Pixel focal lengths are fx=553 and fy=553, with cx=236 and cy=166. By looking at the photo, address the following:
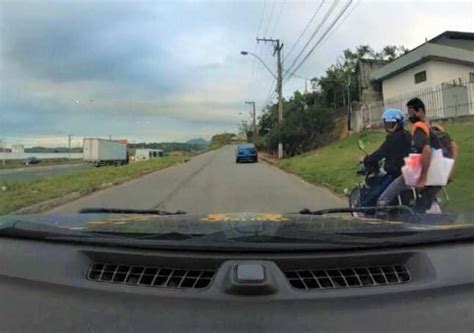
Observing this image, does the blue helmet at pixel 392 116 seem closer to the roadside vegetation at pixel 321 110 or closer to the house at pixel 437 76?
the house at pixel 437 76

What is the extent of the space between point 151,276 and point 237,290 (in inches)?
16.0

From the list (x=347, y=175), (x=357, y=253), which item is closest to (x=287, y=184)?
(x=347, y=175)

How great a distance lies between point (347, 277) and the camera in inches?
87.4

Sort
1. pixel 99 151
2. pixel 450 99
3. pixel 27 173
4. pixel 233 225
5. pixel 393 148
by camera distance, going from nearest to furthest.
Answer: pixel 233 225, pixel 393 148, pixel 450 99, pixel 27 173, pixel 99 151

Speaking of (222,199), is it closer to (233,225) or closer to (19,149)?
(233,225)

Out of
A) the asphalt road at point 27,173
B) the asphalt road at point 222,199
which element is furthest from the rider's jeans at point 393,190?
the asphalt road at point 27,173

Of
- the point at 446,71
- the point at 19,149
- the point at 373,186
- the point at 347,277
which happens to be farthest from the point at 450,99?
the point at 19,149

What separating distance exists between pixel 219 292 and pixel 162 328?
0.24 m

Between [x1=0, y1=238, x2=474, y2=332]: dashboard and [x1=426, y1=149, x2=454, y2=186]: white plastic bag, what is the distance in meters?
3.59

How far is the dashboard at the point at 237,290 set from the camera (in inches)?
79.4

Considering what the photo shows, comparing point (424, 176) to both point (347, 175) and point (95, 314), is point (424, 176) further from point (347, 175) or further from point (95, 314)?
point (347, 175)

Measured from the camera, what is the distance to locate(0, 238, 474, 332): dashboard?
2016mm

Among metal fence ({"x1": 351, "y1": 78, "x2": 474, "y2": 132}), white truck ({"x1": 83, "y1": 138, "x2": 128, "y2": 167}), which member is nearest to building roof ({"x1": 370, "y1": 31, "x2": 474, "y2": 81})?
metal fence ({"x1": 351, "y1": 78, "x2": 474, "y2": 132})

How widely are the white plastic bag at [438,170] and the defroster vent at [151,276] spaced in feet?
14.0
